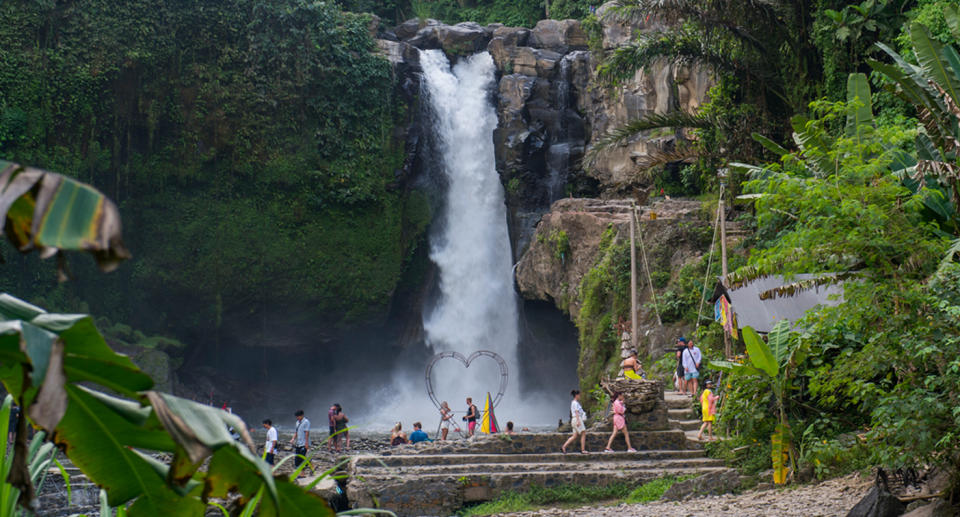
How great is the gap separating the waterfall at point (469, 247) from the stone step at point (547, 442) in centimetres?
1497

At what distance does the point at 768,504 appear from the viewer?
8.31 m

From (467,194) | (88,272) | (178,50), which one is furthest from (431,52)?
(88,272)

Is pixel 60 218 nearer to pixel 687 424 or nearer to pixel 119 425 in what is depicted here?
pixel 119 425

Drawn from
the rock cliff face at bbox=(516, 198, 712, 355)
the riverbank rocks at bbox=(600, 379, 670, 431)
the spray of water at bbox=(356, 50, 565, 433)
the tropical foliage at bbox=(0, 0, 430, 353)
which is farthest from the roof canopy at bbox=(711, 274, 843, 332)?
the tropical foliage at bbox=(0, 0, 430, 353)

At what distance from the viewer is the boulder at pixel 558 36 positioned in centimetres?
3000

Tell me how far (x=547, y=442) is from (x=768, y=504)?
530 cm

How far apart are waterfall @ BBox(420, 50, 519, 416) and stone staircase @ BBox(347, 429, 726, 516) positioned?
49.1ft

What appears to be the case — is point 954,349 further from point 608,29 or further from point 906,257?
point 608,29

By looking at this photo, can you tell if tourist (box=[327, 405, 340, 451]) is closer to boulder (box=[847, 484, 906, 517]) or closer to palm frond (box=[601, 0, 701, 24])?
palm frond (box=[601, 0, 701, 24])

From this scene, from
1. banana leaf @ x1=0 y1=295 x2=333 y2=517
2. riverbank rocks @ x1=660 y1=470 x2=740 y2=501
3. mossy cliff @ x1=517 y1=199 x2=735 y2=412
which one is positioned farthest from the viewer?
mossy cliff @ x1=517 y1=199 x2=735 y2=412

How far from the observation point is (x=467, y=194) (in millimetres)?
29094

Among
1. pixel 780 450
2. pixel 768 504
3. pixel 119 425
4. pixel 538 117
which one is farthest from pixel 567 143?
pixel 119 425

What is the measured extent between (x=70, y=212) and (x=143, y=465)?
3.03 ft

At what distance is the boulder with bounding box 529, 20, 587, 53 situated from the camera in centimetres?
3000
